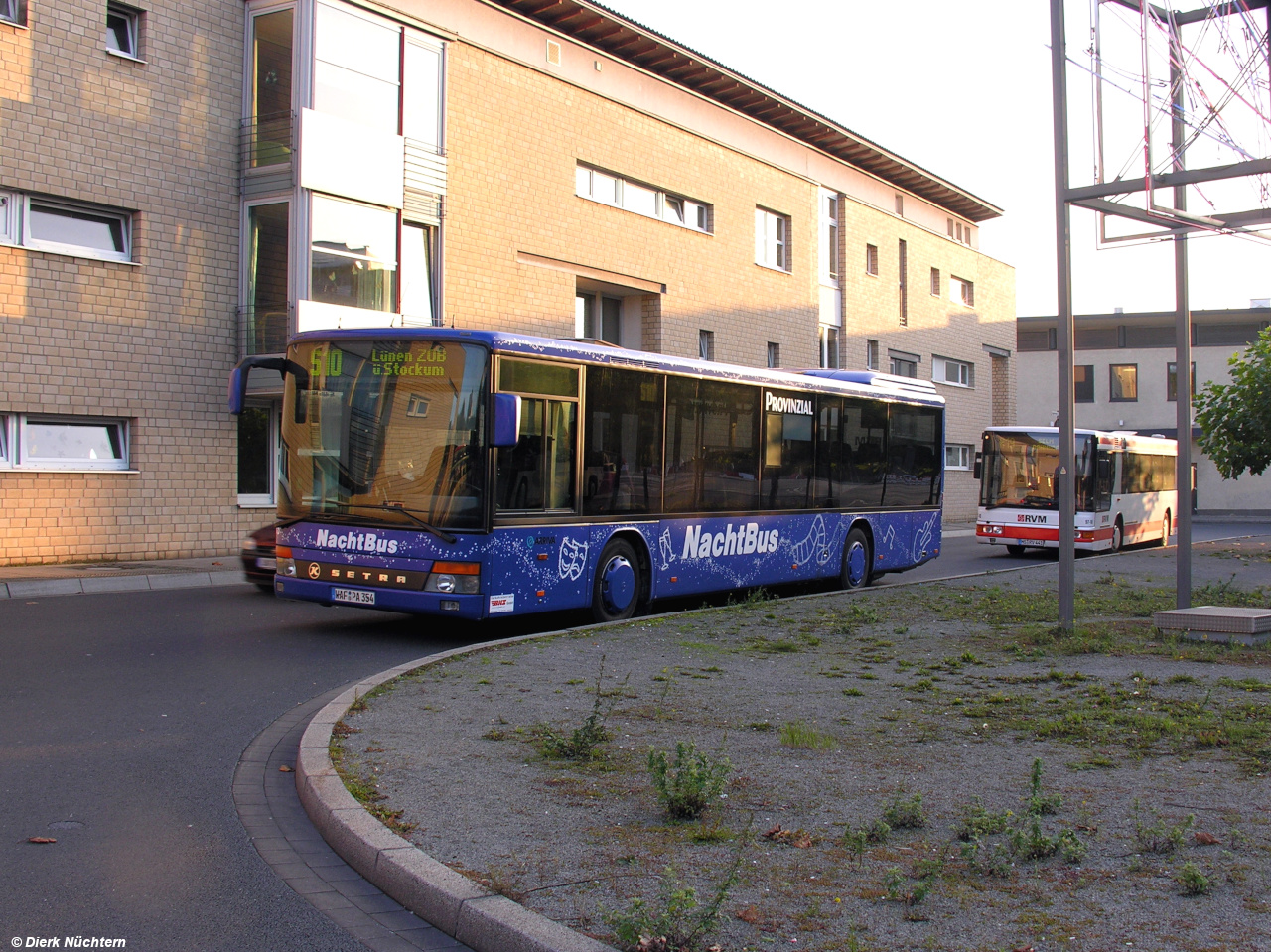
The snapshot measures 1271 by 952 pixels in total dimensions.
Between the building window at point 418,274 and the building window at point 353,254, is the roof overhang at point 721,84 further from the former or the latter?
the building window at point 353,254

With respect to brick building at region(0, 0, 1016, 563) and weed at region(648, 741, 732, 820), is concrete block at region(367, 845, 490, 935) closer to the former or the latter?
weed at region(648, 741, 732, 820)

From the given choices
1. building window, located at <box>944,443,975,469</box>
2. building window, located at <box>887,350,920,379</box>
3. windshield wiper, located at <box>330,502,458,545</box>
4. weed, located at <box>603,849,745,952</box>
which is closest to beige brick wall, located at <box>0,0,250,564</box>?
windshield wiper, located at <box>330,502,458,545</box>

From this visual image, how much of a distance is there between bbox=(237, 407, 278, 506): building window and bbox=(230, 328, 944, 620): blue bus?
9008 millimetres

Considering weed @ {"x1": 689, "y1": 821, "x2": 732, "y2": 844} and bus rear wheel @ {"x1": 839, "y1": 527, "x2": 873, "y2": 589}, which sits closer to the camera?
weed @ {"x1": 689, "y1": 821, "x2": 732, "y2": 844}

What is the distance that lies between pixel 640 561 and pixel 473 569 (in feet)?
9.17

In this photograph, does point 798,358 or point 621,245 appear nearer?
point 621,245

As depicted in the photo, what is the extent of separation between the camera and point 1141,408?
2391 inches

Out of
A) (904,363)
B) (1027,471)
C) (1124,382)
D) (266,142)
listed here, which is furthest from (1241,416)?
Answer: (1124,382)

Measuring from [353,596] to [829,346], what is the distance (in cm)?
Result: 2866

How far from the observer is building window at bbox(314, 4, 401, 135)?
2041cm

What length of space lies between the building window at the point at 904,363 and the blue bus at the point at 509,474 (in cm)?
2696

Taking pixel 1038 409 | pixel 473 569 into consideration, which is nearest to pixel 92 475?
pixel 473 569

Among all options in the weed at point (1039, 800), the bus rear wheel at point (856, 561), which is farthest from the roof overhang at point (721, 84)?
the weed at point (1039, 800)

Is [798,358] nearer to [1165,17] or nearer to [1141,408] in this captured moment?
[1165,17]
